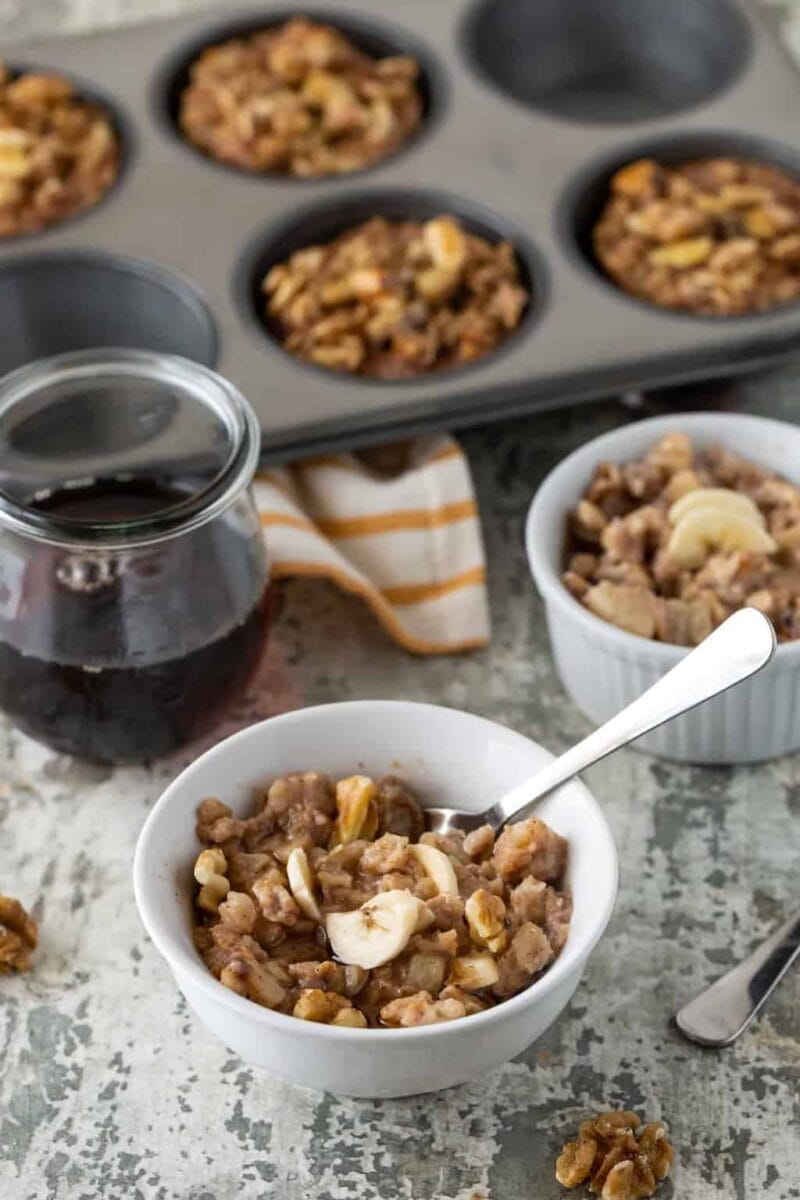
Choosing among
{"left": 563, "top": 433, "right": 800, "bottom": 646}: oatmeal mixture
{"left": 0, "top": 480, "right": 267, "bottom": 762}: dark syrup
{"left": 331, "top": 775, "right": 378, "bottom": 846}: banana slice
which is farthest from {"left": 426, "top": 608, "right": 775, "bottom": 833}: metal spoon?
{"left": 0, "top": 480, "right": 267, "bottom": 762}: dark syrup

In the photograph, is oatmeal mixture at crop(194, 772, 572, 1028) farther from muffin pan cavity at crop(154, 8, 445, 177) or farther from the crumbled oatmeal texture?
muffin pan cavity at crop(154, 8, 445, 177)

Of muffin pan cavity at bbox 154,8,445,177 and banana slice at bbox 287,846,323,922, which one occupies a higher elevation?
muffin pan cavity at bbox 154,8,445,177

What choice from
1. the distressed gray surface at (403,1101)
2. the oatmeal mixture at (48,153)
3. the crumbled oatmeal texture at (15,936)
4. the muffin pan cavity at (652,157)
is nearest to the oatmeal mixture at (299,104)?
the oatmeal mixture at (48,153)

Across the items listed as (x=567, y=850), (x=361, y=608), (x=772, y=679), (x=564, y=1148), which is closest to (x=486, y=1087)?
(x=564, y=1148)

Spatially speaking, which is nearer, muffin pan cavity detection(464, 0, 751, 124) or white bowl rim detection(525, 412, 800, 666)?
white bowl rim detection(525, 412, 800, 666)

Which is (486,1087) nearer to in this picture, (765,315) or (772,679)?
(772,679)

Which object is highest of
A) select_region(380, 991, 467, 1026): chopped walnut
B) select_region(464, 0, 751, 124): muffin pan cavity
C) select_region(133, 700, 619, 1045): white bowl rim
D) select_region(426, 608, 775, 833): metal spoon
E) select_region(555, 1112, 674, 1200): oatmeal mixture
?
select_region(426, 608, 775, 833): metal spoon

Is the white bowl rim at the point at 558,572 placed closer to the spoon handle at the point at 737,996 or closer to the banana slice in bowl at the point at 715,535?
the banana slice in bowl at the point at 715,535
